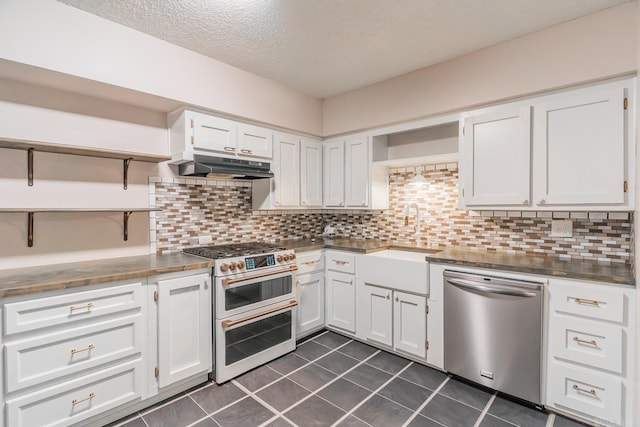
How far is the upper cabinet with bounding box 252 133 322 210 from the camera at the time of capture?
317cm

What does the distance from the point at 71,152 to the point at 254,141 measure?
1.39 meters

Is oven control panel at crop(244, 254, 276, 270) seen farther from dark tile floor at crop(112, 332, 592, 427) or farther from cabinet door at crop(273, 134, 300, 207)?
dark tile floor at crop(112, 332, 592, 427)

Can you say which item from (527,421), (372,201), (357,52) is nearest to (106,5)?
(357,52)

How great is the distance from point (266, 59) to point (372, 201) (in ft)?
5.41

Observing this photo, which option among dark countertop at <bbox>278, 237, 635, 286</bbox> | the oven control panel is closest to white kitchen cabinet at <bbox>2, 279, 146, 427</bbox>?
the oven control panel

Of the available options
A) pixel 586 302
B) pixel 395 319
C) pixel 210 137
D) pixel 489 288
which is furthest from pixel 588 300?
pixel 210 137

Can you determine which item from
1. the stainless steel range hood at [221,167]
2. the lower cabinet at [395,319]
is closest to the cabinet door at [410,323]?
the lower cabinet at [395,319]

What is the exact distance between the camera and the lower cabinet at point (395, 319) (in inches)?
101

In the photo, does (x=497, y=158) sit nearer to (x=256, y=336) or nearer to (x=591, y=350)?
(x=591, y=350)

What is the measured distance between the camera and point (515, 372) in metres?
2.06

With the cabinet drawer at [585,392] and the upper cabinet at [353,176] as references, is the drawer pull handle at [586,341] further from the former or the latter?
the upper cabinet at [353,176]

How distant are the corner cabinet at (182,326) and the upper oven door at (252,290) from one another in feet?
0.34

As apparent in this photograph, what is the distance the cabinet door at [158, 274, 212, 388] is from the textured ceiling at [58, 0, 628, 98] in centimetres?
173

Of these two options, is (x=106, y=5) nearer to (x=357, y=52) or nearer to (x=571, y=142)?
(x=357, y=52)
